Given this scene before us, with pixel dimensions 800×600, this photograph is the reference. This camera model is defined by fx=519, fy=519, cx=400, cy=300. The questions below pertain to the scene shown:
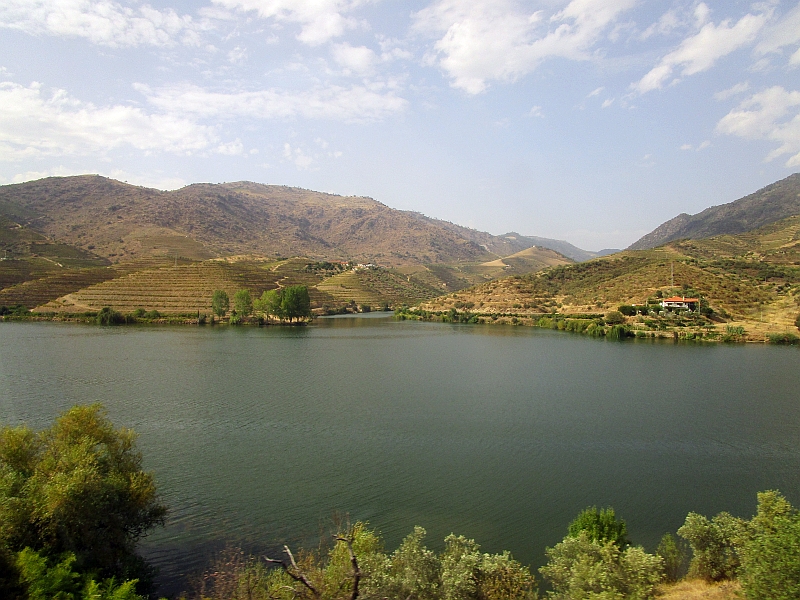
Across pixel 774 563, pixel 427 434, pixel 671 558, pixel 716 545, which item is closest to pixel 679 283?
pixel 427 434

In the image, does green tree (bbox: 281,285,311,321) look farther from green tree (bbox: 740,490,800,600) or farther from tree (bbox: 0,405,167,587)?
green tree (bbox: 740,490,800,600)

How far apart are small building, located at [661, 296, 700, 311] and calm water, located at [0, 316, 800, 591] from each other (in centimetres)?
2195

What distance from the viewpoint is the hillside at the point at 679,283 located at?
7219 cm

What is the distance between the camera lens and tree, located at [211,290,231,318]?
82438 mm

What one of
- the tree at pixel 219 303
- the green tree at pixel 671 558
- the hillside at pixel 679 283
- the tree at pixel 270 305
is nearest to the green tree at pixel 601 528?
the green tree at pixel 671 558

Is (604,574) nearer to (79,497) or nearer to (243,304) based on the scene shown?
(79,497)

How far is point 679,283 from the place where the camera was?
79.8 meters

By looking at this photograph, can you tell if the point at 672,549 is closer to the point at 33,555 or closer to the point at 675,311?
the point at 33,555

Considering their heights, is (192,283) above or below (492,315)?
above

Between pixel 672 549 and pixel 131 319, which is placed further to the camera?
pixel 131 319

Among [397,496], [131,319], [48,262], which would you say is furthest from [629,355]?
[48,262]

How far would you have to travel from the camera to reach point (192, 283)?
9294 centimetres

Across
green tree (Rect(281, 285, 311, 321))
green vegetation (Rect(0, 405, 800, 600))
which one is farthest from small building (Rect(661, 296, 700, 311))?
green vegetation (Rect(0, 405, 800, 600))

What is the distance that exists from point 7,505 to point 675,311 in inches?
2966
